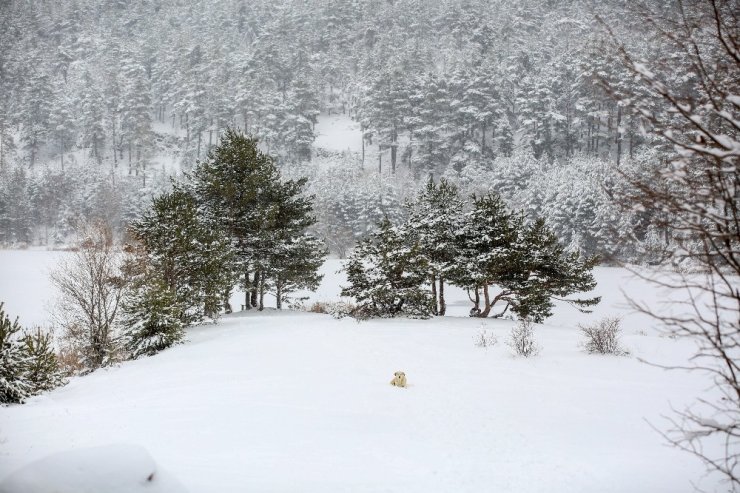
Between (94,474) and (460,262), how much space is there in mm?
17077

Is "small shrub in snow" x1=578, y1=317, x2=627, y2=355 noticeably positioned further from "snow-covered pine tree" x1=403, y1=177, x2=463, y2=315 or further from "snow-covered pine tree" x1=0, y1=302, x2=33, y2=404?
"snow-covered pine tree" x1=0, y1=302, x2=33, y2=404

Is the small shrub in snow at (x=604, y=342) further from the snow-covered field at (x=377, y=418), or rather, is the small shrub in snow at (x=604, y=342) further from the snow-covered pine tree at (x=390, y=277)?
the snow-covered pine tree at (x=390, y=277)

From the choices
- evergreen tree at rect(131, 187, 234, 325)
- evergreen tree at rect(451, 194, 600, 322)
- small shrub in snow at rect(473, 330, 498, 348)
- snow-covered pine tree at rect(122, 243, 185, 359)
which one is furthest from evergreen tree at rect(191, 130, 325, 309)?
small shrub in snow at rect(473, 330, 498, 348)

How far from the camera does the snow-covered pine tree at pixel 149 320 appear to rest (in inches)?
597

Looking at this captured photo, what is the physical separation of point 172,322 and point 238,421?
9.31 m

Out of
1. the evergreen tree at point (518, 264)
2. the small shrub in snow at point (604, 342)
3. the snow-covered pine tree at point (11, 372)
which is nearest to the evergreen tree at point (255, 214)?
the evergreen tree at point (518, 264)

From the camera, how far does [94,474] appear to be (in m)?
4.75

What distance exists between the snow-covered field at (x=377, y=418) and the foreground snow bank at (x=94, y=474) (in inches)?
3.3

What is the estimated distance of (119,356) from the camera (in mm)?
15430

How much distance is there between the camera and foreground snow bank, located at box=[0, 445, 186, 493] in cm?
447

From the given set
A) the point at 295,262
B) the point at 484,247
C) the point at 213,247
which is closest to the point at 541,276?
the point at 484,247

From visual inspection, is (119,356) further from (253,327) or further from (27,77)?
(27,77)

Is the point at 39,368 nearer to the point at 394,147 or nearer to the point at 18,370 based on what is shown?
the point at 18,370

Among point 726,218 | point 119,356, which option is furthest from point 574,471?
point 119,356
